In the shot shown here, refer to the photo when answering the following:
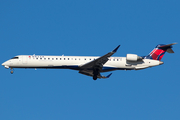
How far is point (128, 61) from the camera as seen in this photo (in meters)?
A: 38.8

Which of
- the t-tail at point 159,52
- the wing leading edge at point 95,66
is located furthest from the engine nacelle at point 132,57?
the wing leading edge at point 95,66

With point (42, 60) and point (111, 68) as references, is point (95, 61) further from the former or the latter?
point (42, 60)

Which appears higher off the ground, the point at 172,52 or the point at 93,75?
the point at 172,52

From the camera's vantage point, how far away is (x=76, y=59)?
38.5m

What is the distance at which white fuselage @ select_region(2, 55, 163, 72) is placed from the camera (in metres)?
38.3

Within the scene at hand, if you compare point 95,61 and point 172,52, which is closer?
point 95,61

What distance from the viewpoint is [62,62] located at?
126 feet

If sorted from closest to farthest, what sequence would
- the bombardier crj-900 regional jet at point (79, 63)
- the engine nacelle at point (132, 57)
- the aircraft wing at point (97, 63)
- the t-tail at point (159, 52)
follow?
the aircraft wing at point (97, 63) → the bombardier crj-900 regional jet at point (79, 63) → the engine nacelle at point (132, 57) → the t-tail at point (159, 52)

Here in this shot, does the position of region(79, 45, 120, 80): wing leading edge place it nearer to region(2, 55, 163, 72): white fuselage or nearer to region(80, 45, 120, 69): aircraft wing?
region(80, 45, 120, 69): aircraft wing

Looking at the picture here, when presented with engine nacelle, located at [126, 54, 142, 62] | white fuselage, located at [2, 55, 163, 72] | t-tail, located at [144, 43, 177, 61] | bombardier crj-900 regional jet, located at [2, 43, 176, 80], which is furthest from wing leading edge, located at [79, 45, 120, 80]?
t-tail, located at [144, 43, 177, 61]

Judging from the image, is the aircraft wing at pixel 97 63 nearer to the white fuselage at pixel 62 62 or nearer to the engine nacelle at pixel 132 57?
the white fuselage at pixel 62 62

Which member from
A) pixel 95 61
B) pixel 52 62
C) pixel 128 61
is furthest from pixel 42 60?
pixel 128 61

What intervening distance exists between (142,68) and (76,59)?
25.3 feet

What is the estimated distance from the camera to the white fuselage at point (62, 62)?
3828 cm
